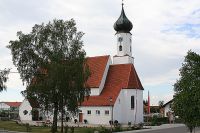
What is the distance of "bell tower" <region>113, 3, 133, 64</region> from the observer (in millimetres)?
74688

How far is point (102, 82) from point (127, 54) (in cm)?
787

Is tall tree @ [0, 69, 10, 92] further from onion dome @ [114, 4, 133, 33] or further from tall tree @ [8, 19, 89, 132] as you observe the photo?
onion dome @ [114, 4, 133, 33]

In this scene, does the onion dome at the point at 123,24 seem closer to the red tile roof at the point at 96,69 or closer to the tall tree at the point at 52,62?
the red tile roof at the point at 96,69

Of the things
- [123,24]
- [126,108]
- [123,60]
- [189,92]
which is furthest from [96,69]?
[189,92]

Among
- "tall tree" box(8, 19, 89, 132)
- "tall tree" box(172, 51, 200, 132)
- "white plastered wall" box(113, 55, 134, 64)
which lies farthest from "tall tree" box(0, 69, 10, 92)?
"tall tree" box(172, 51, 200, 132)

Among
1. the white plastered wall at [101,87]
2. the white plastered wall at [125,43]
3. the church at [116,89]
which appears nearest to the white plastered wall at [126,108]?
the church at [116,89]

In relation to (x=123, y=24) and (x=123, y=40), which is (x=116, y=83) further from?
(x=123, y=24)

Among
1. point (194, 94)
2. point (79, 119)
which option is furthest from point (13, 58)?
point (194, 94)

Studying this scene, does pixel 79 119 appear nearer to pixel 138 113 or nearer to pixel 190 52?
pixel 138 113

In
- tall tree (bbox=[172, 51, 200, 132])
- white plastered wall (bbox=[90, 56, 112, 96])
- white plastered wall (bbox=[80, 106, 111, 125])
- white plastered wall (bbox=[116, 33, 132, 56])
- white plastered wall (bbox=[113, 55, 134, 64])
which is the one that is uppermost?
white plastered wall (bbox=[116, 33, 132, 56])

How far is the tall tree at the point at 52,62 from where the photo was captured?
4500cm

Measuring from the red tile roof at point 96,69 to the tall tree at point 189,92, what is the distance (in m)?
47.0

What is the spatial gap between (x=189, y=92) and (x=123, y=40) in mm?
53424

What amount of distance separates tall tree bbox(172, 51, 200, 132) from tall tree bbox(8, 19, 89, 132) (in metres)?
22.5
